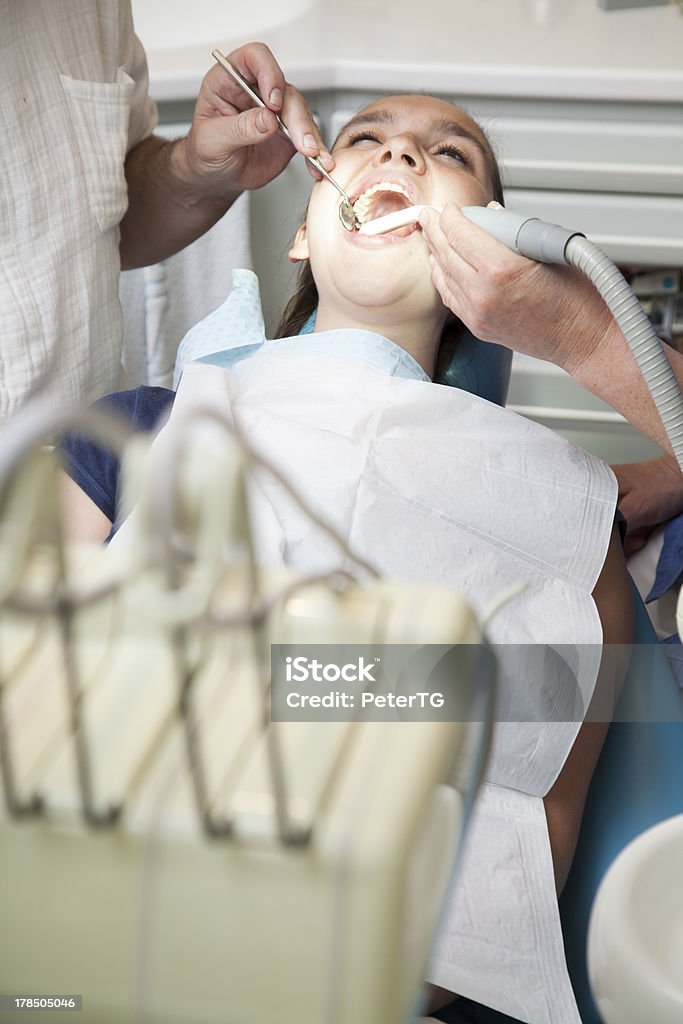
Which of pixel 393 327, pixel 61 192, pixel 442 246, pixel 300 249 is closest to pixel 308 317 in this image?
pixel 300 249

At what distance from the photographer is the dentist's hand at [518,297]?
A: 3.02 ft

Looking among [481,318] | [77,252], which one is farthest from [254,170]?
[481,318]

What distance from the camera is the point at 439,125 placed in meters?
1.31

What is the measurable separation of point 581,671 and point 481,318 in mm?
322

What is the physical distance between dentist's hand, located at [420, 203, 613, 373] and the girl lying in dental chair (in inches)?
5.8

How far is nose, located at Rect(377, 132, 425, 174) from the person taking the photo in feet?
4.04

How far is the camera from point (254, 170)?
55.4 inches

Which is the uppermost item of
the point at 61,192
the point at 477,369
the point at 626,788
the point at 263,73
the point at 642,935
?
the point at 263,73

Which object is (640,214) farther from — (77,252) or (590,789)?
(590,789)

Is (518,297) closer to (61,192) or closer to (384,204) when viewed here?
(384,204)

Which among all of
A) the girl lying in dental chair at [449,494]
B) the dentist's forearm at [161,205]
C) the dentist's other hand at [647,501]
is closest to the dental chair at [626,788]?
the girl lying in dental chair at [449,494]

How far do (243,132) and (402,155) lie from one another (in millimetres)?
203
